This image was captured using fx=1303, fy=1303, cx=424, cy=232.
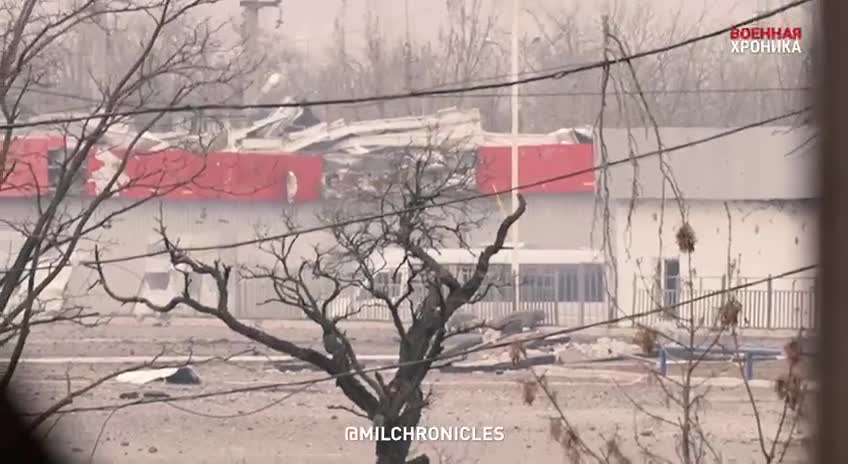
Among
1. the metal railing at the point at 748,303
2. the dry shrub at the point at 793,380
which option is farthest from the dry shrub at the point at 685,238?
the metal railing at the point at 748,303

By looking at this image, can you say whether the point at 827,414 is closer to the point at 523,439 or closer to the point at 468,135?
the point at 523,439

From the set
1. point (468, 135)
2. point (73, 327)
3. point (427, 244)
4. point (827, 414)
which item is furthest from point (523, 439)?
point (827, 414)

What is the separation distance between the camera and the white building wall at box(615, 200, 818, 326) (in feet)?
18.4

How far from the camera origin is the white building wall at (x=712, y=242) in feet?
18.4

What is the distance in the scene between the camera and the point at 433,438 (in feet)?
21.9

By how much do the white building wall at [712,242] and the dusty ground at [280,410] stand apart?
571 mm

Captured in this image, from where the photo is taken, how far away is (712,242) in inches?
236

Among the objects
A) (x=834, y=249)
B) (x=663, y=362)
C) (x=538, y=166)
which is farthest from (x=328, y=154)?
(x=834, y=249)

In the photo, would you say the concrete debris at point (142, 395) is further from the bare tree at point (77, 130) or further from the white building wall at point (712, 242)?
the white building wall at point (712, 242)

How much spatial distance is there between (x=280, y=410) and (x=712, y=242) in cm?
253

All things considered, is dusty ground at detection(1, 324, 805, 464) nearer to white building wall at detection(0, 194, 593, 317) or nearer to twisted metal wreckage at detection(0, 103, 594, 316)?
white building wall at detection(0, 194, 593, 317)

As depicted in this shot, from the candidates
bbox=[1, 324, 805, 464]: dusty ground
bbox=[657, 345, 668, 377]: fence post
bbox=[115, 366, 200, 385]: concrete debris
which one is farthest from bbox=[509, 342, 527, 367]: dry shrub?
bbox=[115, 366, 200, 385]: concrete debris

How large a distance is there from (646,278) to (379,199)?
2046mm

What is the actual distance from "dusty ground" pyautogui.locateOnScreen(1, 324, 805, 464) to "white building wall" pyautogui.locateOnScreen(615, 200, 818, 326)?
0.57 m
